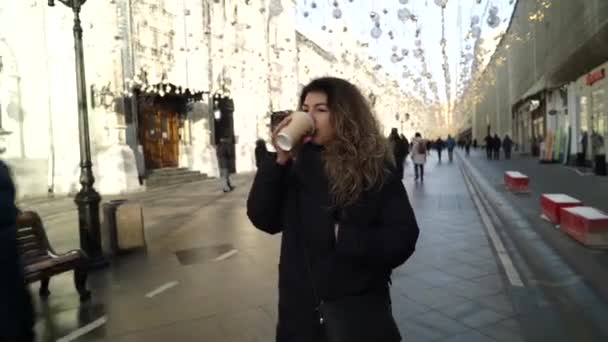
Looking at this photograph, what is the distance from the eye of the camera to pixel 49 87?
18.0 metres

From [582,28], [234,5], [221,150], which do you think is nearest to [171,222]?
[221,150]

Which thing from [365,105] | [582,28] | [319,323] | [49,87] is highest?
[582,28]

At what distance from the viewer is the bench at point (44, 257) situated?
5.63 meters

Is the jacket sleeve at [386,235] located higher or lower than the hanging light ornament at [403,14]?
lower

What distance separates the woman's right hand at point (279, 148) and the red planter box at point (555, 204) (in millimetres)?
8657

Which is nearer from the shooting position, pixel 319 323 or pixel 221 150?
pixel 319 323

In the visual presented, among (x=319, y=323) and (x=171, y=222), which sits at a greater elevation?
(x=319, y=323)

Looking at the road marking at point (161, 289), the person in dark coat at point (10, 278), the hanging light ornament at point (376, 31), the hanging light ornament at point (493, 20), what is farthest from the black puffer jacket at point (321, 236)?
the hanging light ornament at point (376, 31)

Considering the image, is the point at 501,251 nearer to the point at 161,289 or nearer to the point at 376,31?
the point at 161,289

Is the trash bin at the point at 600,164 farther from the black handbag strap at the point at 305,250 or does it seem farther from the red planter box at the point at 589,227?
the black handbag strap at the point at 305,250

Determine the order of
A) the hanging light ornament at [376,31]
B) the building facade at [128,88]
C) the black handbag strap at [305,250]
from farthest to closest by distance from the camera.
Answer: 1. the building facade at [128,88]
2. the hanging light ornament at [376,31]
3. the black handbag strap at [305,250]

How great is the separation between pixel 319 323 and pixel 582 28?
19911mm

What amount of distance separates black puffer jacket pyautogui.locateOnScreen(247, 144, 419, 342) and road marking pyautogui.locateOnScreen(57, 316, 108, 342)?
334cm

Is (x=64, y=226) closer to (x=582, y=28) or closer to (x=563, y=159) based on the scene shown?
(x=582, y=28)
